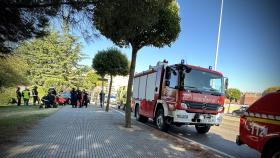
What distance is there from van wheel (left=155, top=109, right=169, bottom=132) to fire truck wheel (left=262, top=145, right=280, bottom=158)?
298 inches

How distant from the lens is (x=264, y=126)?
29.7ft

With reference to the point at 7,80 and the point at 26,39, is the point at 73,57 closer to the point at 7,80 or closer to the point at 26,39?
the point at 7,80

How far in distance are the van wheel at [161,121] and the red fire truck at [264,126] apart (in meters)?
6.17

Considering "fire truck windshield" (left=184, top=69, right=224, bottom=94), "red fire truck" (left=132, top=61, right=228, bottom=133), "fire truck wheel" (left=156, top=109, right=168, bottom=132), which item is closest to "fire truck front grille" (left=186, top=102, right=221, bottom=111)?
"red fire truck" (left=132, top=61, right=228, bottom=133)

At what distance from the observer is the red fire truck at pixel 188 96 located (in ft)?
49.7

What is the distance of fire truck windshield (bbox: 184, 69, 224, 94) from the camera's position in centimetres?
1529

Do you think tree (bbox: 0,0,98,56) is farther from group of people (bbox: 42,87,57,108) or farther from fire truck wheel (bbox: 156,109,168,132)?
group of people (bbox: 42,87,57,108)

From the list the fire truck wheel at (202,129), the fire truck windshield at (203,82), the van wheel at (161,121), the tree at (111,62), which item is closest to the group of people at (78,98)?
the tree at (111,62)

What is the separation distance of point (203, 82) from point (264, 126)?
21.9ft

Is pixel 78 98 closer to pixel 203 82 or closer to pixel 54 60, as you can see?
pixel 203 82

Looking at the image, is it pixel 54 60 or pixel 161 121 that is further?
pixel 54 60

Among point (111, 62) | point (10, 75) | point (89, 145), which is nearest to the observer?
point (89, 145)

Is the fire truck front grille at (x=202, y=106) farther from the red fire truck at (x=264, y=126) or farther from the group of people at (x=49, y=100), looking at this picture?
the group of people at (x=49, y=100)

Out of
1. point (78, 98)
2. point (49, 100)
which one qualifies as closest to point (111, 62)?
point (78, 98)
